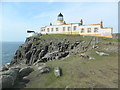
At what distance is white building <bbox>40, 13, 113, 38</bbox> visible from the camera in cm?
3891

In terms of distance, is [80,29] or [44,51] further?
[80,29]

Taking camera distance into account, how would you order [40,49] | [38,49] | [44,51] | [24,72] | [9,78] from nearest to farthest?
1. [9,78]
2. [24,72]
3. [44,51]
4. [40,49]
5. [38,49]

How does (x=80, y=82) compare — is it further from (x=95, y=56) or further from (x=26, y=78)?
(x=95, y=56)

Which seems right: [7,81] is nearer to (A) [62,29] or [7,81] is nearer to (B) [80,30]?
(B) [80,30]

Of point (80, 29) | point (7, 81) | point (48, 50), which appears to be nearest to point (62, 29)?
point (80, 29)

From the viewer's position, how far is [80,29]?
4544 centimetres

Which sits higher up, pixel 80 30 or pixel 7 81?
pixel 80 30

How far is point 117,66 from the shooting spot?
15.6 meters

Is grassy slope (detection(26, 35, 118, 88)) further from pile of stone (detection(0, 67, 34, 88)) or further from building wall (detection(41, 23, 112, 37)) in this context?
building wall (detection(41, 23, 112, 37))

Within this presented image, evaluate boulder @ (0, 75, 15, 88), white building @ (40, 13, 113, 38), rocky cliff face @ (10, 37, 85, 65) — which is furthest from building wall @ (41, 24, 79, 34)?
boulder @ (0, 75, 15, 88)

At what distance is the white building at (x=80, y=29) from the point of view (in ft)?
128

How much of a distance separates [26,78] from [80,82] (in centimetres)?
599

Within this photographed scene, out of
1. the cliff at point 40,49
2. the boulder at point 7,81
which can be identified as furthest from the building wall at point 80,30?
the boulder at point 7,81

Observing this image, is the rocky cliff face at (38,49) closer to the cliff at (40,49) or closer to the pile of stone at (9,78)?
the cliff at (40,49)
